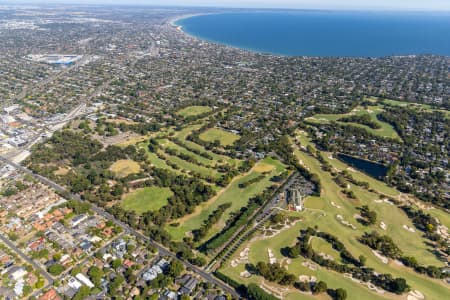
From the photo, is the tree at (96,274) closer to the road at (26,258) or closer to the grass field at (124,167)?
the road at (26,258)

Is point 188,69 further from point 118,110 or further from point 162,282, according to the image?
point 162,282

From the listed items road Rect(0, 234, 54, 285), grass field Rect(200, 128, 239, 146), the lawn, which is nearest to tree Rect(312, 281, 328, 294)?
the lawn

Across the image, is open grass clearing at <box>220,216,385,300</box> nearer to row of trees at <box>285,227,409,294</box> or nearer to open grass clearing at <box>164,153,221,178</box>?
row of trees at <box>285,227,409,294</box>

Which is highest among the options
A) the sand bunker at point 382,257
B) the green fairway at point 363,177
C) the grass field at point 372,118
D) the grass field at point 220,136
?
the grass field at point 372,118

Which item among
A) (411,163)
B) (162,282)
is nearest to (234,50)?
(411,163)

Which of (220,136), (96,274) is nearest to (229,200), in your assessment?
(96,274)

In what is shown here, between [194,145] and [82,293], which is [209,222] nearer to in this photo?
[82,293]

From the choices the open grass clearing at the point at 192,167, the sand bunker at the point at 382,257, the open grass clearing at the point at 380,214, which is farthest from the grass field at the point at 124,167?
the sand bunker at the point at 382,257
